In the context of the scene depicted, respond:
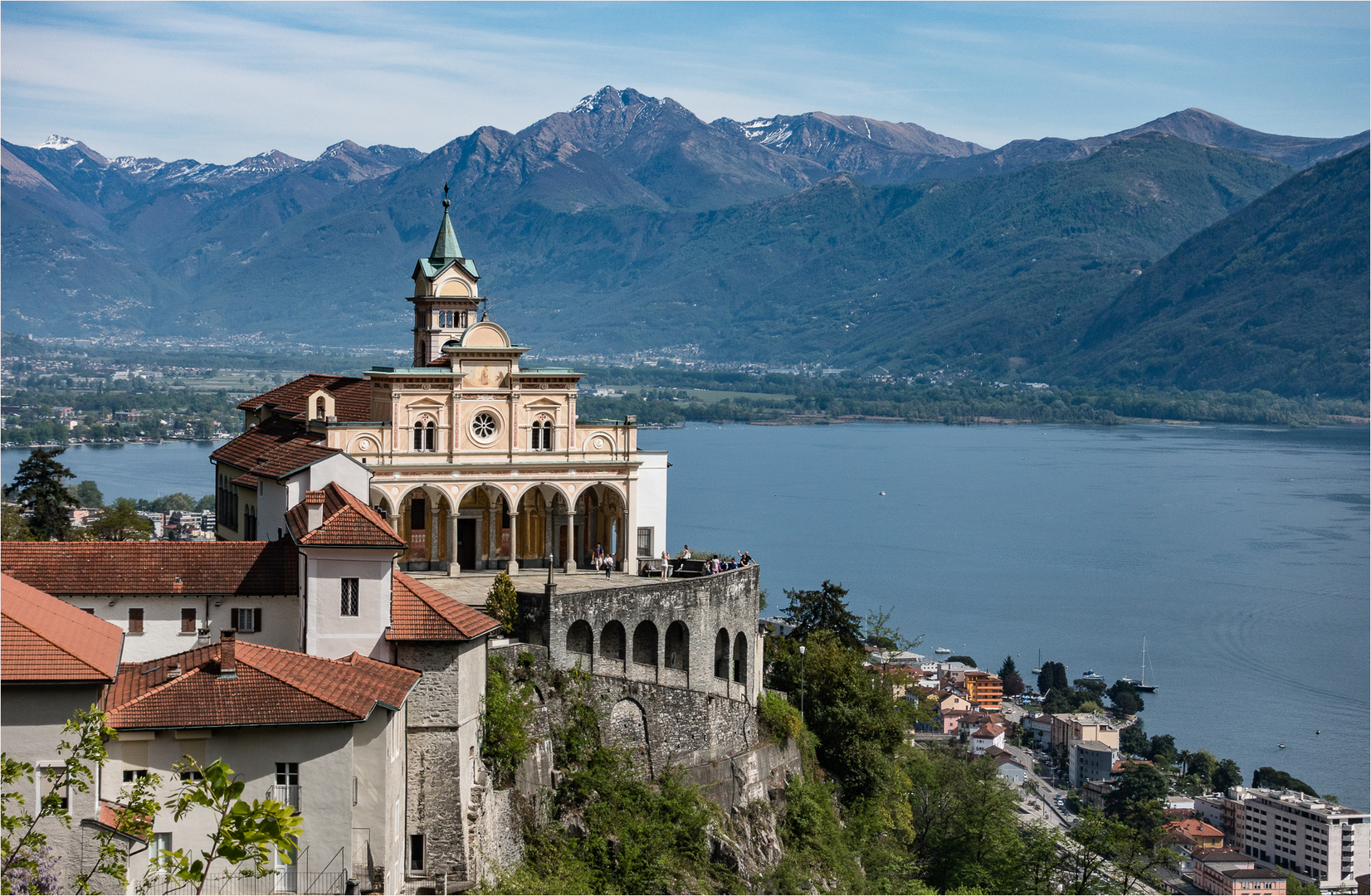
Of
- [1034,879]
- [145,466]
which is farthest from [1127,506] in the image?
[1034,879]

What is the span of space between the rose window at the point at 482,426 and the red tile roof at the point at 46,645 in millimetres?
19696

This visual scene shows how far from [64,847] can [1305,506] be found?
16510cm

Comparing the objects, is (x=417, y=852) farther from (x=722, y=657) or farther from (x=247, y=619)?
(x=722, y=657)

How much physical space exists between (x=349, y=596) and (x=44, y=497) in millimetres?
39169

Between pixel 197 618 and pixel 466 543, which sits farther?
pixel 466 543

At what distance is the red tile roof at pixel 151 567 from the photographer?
30.9 m

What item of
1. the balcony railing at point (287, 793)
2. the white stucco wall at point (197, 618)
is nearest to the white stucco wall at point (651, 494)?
the white stucco wall at point (197, 618)

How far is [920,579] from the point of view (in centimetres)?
12544

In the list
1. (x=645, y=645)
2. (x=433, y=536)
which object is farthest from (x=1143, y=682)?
(x=645, y=645)

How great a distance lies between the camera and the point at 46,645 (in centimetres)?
2269

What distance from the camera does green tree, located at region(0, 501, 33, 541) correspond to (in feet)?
185

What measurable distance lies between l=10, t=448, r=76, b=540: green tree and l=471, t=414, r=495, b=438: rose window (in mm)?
25305

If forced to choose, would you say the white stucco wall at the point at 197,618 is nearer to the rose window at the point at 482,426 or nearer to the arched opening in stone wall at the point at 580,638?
the arched opening in stone wall at the point at 580,638

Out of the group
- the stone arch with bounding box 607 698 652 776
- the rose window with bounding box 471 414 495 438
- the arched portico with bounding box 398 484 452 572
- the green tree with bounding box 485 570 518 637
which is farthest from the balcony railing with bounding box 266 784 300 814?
the rose window with bounding box 471 414 495 438
